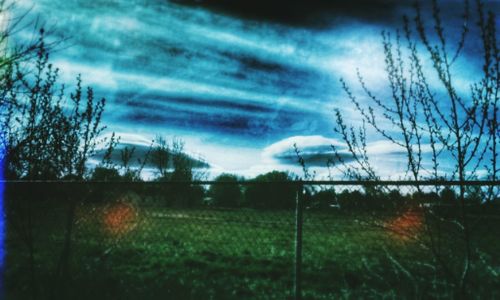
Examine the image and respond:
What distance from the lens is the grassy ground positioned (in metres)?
3.81

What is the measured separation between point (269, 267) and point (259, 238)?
15.6ft

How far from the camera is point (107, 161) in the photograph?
5867mm

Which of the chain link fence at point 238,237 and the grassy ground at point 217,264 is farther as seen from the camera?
the grassy ground at point 217,264

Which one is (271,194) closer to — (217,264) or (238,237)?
(238,237)

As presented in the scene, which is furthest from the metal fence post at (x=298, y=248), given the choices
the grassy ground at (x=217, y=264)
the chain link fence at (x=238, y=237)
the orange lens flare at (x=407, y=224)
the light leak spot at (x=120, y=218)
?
the light leak spot at (x=120, y=218)

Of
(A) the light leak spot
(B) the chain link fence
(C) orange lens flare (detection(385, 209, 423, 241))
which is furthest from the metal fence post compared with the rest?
(A) the light leak spot

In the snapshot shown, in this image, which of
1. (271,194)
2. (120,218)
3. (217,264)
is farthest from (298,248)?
(217,264)

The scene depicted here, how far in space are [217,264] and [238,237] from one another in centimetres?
227

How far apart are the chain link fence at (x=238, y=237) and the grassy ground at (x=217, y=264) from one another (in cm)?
2

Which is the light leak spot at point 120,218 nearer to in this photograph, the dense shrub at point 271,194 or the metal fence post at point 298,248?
the dense shrub at point 271,194

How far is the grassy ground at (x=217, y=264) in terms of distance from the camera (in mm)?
3811

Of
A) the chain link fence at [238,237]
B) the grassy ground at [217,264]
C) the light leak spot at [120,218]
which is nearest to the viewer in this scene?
the chain link fence at [238,237]

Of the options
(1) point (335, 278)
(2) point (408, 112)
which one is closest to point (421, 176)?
(2) point (408, 112)

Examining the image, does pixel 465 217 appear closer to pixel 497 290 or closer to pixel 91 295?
pixel 497 290
